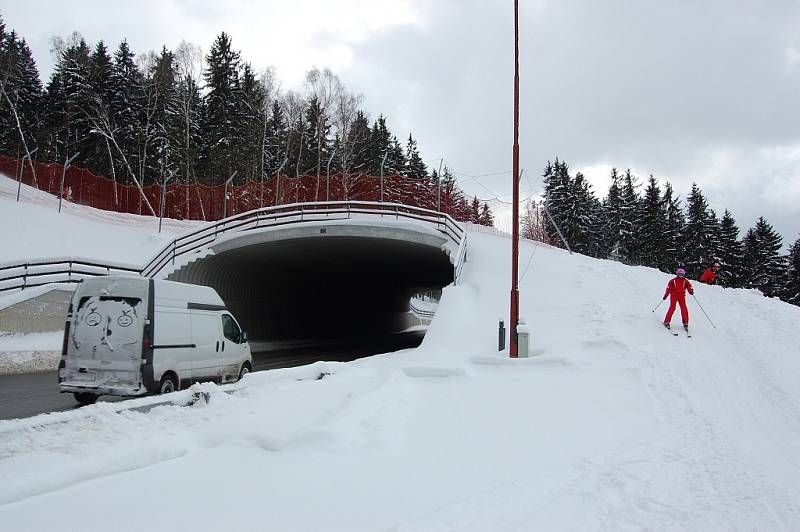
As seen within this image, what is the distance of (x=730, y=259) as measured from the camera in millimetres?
57188

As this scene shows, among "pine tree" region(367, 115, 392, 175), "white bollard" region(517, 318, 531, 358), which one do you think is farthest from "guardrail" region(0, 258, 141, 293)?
"pine tree" region(367, 115, 392, 175)

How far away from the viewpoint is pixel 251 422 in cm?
→ 639

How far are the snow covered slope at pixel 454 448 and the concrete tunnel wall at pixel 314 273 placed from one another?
39.4 feet

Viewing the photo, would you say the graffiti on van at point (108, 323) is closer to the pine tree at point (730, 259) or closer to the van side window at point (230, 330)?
the van side window at point (230, 330)

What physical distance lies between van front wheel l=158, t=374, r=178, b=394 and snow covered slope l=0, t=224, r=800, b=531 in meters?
2.06

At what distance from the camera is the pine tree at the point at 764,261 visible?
54.4 metres

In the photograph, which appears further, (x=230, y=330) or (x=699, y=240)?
(x=699, y=240)

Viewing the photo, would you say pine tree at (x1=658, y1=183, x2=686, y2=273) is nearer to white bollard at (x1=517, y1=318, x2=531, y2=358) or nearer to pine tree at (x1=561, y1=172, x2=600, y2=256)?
pine tree at (x1=561, y1=172, x2=600, y2=256)

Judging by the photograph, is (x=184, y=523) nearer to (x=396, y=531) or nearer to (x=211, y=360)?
(x=396, y=531)

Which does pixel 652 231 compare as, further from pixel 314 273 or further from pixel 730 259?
pixel 314 273

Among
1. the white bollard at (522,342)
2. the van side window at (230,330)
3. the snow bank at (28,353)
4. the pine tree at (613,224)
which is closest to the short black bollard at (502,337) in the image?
the white bollard at (522,342)

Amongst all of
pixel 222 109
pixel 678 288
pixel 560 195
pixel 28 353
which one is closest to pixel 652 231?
pixel 560 195

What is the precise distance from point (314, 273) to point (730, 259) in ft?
157

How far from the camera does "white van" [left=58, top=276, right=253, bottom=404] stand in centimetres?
935
